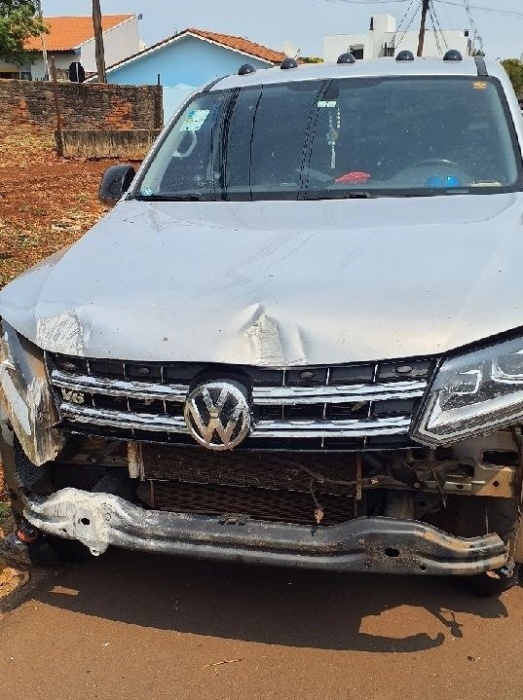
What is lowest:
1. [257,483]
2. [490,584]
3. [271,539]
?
[490,584]

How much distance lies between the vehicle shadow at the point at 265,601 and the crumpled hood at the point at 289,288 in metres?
1.24

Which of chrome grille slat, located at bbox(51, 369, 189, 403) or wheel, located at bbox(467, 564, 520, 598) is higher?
chrome grille slat, located at bbox(51, 369, 189, 403)

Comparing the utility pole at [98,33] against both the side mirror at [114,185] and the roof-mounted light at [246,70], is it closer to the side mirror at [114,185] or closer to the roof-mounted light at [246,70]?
the roof-mounted light at [246,70]

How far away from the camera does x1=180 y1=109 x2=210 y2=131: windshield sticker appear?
4441mm

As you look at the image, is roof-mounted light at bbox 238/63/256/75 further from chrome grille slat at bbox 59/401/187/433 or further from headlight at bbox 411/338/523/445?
headlight at bbox 411/338/523/445

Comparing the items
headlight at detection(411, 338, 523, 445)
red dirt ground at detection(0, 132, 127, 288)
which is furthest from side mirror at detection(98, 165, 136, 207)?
red dirt ground at detection(0, 132, 127, 288)

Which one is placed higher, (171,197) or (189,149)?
(189,149)

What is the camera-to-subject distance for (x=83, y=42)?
47.8 metres

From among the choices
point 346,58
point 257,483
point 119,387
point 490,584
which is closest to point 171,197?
point 346,58

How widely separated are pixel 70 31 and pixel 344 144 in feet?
169

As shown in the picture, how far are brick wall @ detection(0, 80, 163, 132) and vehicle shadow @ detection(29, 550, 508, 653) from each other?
16942mm

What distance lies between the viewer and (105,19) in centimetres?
5338

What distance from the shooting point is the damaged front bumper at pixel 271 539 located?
261cm

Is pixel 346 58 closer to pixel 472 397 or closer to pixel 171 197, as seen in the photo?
pixel 171 197
